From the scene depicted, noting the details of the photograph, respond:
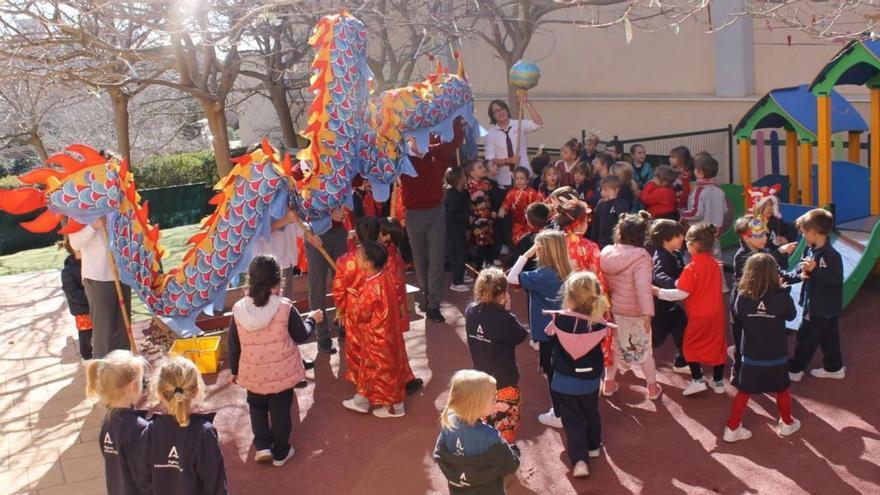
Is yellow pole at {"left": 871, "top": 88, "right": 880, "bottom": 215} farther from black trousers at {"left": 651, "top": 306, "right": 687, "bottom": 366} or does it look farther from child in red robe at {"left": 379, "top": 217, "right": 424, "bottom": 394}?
child in red robe at {"left": 379, "top": 217, "right": 424, "bottom": 394}

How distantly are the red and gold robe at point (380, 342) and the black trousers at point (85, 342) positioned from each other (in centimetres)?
308

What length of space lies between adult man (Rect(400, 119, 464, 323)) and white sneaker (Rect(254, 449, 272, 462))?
127 inches

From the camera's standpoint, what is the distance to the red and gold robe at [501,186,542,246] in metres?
9.97

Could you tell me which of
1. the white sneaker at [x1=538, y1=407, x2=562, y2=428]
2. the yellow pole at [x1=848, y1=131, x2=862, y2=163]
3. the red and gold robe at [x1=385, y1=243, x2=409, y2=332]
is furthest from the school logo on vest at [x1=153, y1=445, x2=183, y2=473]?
the yellow pole at [x1=848, y1=131, x2=862, y2=163]

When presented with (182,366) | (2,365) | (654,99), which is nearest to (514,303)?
(2,365)

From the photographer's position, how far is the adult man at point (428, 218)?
9.06 m

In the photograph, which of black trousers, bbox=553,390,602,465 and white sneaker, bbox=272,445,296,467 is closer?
black trousers, bbox=553,390,602,465

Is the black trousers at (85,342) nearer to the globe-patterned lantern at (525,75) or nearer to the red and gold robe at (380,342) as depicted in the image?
the red and gold robe at (380,342)

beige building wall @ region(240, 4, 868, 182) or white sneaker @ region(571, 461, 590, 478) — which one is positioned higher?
beige building wall @ region(240, 4, 868, 182)

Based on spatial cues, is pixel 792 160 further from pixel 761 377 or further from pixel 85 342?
pixel 85 342

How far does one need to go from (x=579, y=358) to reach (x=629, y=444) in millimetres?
992

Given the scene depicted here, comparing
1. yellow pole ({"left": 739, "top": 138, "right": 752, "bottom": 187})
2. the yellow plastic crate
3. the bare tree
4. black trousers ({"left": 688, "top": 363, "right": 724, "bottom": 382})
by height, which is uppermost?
the bare tree

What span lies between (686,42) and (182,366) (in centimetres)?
1392

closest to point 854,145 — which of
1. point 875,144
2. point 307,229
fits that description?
point 875,144
